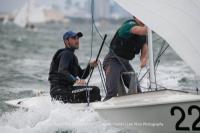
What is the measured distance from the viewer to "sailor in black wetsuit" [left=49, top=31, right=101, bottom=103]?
835 cm

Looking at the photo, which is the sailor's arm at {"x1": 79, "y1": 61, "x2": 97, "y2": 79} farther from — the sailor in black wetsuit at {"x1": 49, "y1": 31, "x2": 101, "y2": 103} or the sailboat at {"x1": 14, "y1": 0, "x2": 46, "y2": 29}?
the sailboat at {"x1": 14, "y1": 0, "x2": 46, "y2": 29}

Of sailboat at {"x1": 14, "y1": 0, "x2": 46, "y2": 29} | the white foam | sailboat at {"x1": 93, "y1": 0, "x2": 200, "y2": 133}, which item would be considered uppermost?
sailboat at {"x1": 14, "y1": 0, "x2": 46, "y2": 29}

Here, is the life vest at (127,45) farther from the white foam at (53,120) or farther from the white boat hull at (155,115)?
the white boat hull at (155,115)

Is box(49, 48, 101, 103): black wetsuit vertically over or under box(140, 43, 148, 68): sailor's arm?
under

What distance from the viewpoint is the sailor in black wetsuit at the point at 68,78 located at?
8352mm

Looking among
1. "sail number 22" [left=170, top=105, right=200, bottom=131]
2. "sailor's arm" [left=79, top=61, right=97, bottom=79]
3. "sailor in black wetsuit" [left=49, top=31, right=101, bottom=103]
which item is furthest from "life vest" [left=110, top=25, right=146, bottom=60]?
"sail number 22" [left=170, top=105, right=200, bottom=131]

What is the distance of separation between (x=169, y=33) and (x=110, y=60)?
53.6 inches

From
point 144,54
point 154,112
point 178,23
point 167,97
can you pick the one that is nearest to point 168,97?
point 167,97

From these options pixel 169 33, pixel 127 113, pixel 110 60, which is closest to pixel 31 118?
pixel 110 60

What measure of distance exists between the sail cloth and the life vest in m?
0.89

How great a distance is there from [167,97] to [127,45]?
4.20ft

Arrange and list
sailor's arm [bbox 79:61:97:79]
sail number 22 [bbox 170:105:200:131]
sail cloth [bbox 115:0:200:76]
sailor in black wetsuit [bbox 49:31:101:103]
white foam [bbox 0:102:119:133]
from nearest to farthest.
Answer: sail number 22 [bbox 170:105:200:131], sail cloth [bbox 115:0:200:76], white foam [bbox 0:102:119:133], sailor's arm [bbox 79:61:97:79], sailor in black wetsuit [bbox 49:31:101:103]

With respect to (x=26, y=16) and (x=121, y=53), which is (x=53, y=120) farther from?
(x=26, y=16)

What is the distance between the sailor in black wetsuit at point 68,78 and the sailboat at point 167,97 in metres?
1.22
